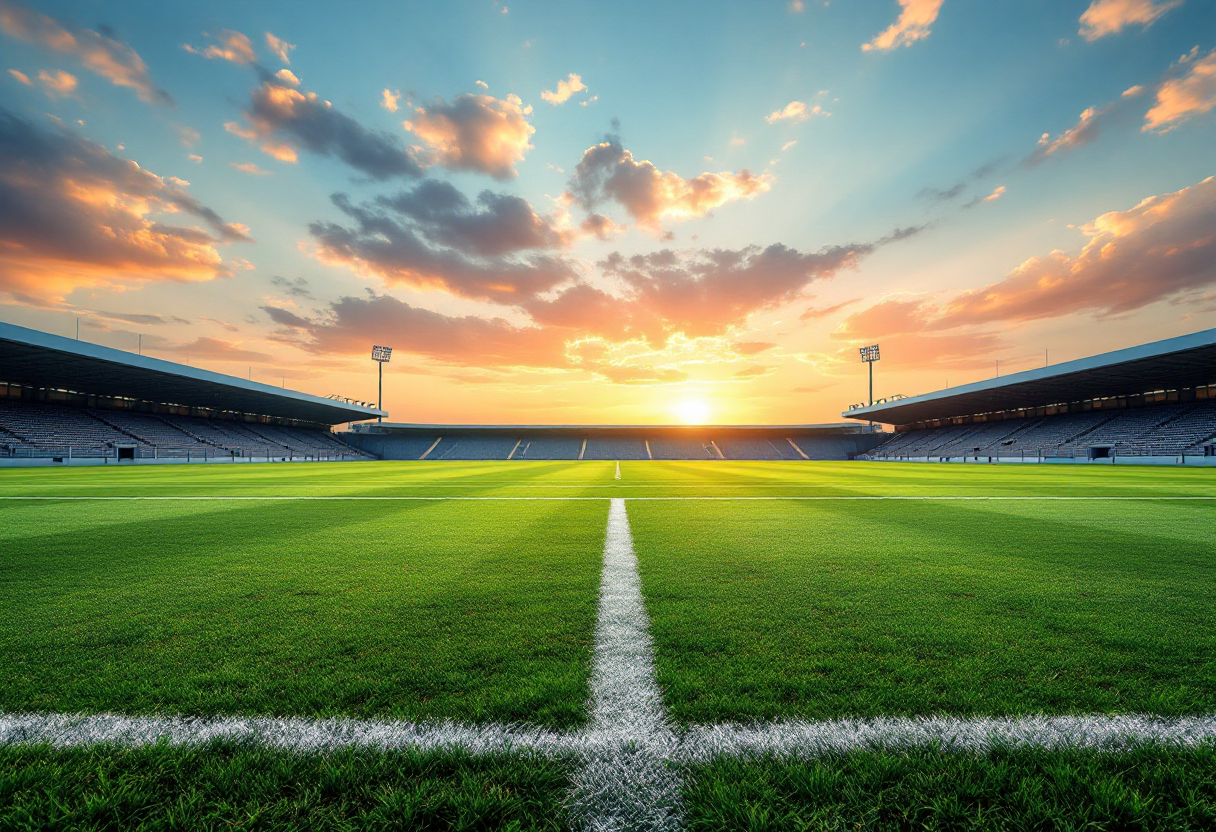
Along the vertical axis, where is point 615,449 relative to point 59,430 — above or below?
below

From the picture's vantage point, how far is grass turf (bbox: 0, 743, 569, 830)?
1.12 metres

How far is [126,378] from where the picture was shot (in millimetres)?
28844

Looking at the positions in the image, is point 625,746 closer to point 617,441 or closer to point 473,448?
point 473,448

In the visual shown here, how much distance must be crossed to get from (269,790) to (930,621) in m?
2.63

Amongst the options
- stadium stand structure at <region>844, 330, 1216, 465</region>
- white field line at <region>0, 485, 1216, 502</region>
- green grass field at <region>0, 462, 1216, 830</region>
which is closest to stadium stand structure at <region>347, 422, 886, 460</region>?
stadium stand structure at <region>844, 330, 1216, 465</region>

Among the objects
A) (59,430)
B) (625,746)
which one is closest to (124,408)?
(59,430)

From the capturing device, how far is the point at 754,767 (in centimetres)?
129

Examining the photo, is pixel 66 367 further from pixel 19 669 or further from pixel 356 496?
pixel 19 669

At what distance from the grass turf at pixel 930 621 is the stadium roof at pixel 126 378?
3051cm

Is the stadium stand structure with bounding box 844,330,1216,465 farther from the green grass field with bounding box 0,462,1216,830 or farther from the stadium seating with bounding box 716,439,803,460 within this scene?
the green grass field with bounding box 0,462,1216,830

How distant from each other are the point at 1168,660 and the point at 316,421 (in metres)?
60.6

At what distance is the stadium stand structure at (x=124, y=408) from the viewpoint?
79.5ft

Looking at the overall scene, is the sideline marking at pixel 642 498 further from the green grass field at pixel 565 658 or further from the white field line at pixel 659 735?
the white field line at pixel 659 735

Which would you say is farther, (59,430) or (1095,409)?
(1095,409)
